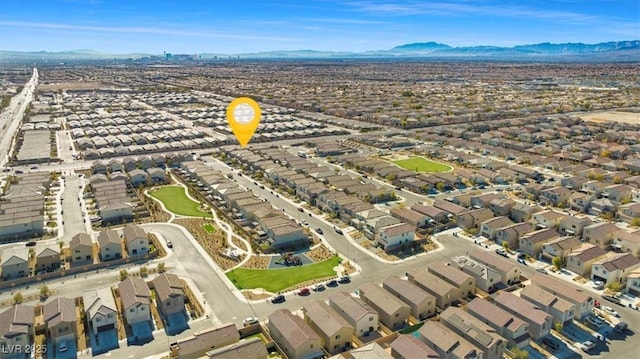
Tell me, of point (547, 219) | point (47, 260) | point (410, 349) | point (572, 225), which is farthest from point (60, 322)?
point (572, 225)

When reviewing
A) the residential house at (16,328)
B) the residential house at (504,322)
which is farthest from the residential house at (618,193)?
the residential house at (16,328)

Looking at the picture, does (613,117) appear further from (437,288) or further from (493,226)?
(437,288)

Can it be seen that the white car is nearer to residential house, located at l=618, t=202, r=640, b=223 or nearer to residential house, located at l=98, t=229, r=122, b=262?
residential house, located at l=618, t=202, r=640, b=223

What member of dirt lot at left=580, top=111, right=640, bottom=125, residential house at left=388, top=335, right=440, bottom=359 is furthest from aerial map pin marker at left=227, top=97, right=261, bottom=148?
dirt lot at left=580, top=111, right=640, bottom=125

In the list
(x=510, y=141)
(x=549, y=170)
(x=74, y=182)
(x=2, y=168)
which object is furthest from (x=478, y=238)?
(x=2, y=168)

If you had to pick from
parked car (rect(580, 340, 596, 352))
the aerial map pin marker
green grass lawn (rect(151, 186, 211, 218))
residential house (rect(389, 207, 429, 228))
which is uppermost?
the aerial map pin marker

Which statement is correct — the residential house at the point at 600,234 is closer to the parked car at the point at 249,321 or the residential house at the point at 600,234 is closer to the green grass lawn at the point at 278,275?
the green grass lawn at the point at 278,275

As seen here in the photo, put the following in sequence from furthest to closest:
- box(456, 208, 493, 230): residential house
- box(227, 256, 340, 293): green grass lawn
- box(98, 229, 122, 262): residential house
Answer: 1. box(456, 208, 493, 230): residential house
2. box(98, 229, 122, 262): residential house
3. box(227, 256, 340, 293): green grass lawn
